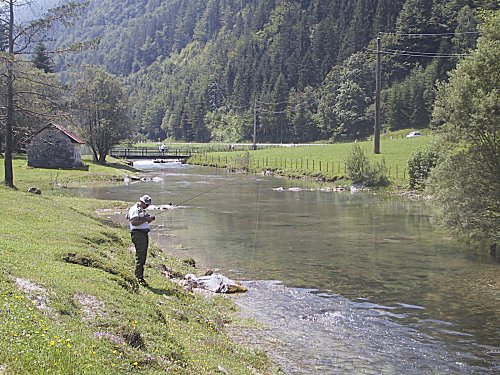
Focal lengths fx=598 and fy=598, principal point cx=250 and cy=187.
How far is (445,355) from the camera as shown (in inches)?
572

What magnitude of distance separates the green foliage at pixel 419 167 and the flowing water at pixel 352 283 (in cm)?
1038

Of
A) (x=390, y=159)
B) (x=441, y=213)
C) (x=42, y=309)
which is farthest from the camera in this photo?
(x=390, y=159)

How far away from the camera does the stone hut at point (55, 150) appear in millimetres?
69812

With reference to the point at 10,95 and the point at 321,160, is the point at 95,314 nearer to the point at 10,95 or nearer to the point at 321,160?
the point at 10,95

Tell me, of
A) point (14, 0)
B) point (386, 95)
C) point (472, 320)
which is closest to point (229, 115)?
point (386, 95)

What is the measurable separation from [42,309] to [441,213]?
75.9 feet

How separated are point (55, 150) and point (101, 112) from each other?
1621 cm

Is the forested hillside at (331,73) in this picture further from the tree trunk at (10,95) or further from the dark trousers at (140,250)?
the dark trousers at (140,250)

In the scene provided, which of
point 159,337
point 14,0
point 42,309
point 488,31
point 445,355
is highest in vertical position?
point 14,0

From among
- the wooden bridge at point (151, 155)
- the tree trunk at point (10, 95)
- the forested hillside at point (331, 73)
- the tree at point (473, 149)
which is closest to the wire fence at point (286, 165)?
the wooden bridge at point (151, 155)

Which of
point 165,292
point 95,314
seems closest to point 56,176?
point 165,292

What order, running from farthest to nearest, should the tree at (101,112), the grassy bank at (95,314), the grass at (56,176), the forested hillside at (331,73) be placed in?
the forested hillside at (331,73), the tree at (101,112), the grass at (56,176), the grassy bank at (95,314)

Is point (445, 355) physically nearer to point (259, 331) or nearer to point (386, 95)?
point (259, 331)

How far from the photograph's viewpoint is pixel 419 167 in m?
55.1
